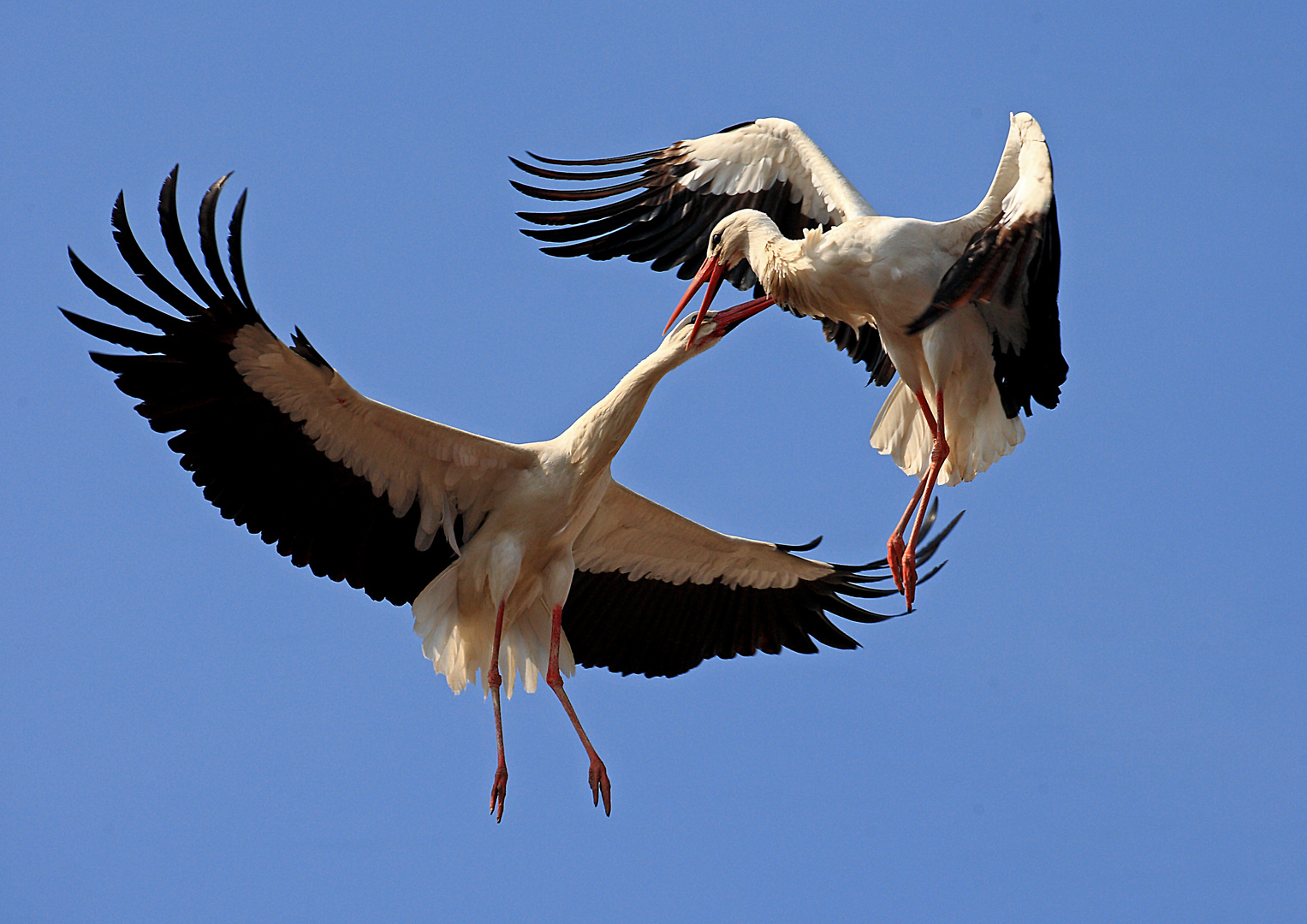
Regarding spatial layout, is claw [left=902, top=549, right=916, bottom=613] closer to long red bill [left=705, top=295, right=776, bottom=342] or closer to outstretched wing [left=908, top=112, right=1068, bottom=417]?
outstretched wing [left=908, top=112, right=1068, bottom=417]

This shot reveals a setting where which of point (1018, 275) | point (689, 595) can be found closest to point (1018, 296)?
point (1018, 275)

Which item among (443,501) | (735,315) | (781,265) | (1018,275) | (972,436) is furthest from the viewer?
(735,315)

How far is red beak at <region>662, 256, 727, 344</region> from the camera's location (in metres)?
10.7

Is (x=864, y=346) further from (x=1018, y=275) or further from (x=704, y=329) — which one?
(x=1018, y=275)

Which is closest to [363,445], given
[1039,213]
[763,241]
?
[763,241]

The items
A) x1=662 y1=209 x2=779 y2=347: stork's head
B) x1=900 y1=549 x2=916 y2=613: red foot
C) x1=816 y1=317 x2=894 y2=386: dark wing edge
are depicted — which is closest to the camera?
x1=900 y1=549 x2=916 y2=613: red foot

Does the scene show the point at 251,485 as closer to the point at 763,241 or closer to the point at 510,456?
the point at 510,456

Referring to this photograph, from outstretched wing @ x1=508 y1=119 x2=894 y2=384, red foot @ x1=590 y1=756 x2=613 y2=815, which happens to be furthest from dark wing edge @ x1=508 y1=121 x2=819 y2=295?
red foot @ x1=590 y1=756 x2=613 y2=815

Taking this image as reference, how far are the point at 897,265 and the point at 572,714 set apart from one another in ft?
10.8

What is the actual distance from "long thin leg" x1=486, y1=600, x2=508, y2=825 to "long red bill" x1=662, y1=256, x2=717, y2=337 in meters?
1.92

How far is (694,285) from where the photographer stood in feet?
35.6

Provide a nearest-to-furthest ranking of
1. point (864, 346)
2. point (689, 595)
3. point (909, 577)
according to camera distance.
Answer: point (909, 577), point (864, 346), point (689, 595)

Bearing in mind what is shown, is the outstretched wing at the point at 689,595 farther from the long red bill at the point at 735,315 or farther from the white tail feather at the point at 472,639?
the long red bill at the point at 735,315

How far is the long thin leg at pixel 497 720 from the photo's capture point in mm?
10183
